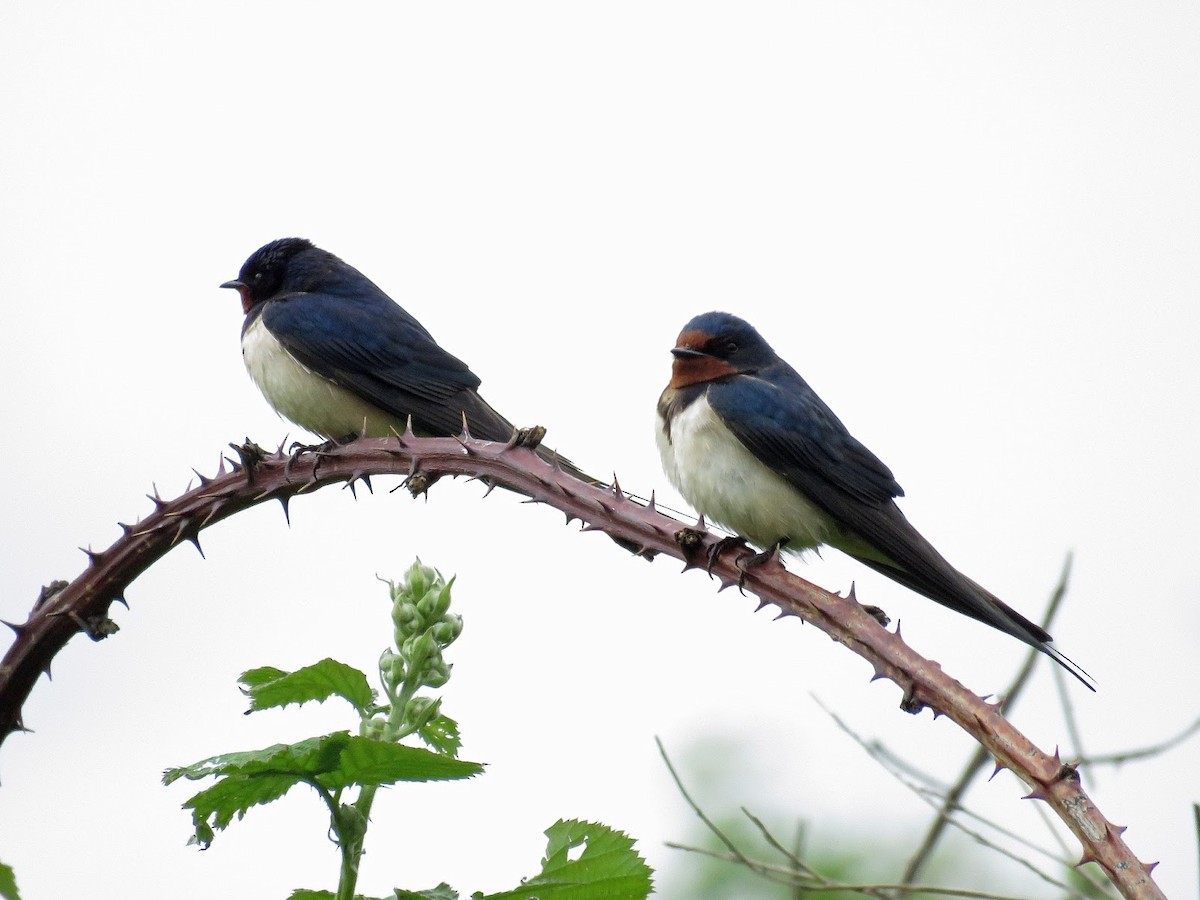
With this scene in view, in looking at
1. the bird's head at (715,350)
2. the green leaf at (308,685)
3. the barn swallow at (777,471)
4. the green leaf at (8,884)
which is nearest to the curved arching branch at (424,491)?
the green leaf at (308,685)

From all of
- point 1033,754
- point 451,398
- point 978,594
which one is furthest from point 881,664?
point 451,398

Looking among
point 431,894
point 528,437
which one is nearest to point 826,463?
point 528,437

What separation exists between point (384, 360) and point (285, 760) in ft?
12.7

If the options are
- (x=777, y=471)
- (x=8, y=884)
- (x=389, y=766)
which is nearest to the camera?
(x=8, y=884)

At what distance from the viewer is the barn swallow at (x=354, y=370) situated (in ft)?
16.1

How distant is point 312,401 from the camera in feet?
16.8

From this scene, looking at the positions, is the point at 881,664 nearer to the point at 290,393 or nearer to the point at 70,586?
the point at 70,586

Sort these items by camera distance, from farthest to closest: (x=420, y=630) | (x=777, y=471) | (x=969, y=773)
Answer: (x=777, y=471) < (x=969, y=773) < (x=420, y=630)

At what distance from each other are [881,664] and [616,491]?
15.4 inches

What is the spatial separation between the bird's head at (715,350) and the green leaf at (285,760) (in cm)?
317

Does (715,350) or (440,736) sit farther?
(715,350)

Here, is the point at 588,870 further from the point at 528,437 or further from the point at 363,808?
the point at 528,437

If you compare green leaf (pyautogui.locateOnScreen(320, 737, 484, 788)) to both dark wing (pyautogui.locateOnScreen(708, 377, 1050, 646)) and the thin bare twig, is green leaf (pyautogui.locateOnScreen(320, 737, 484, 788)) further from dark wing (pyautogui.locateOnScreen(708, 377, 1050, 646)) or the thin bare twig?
dark wing (pyautogui.locateOnScreen(708, 377, 1050, 646))

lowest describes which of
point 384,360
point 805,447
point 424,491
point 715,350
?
point 424,491
